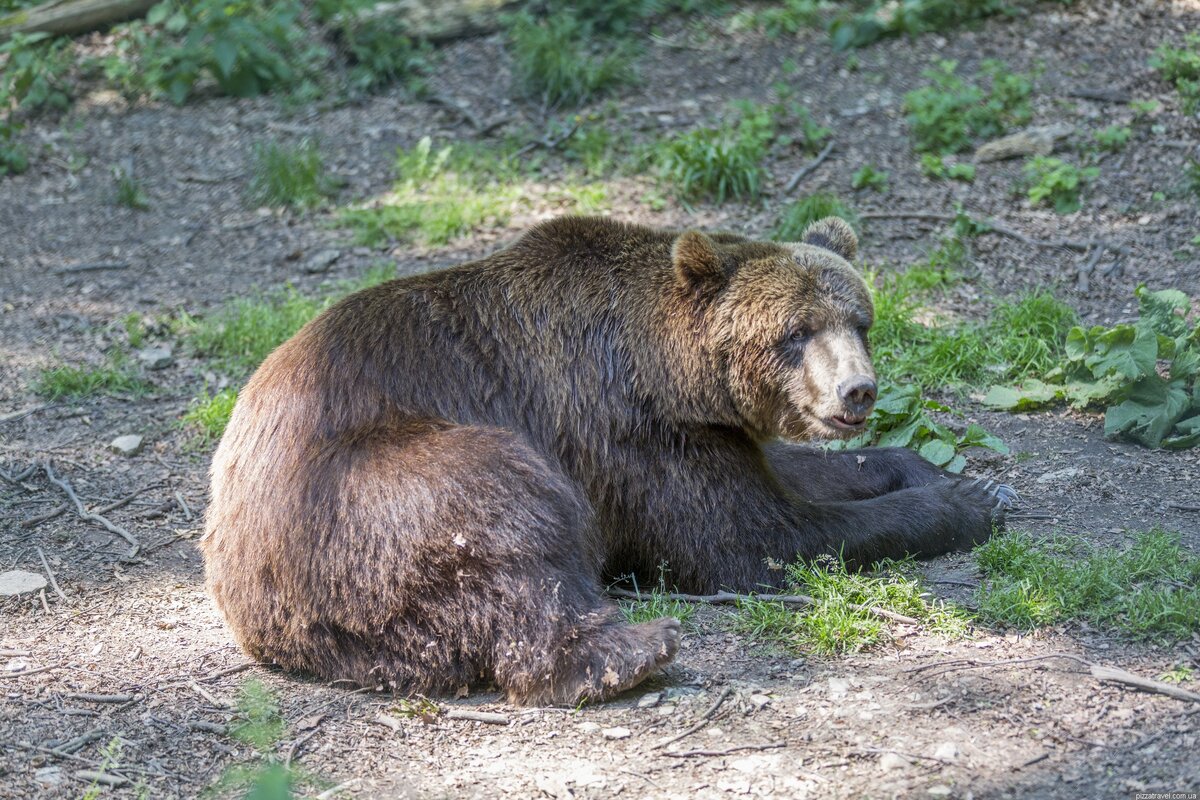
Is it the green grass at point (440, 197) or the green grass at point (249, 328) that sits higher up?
the green grass at point (440, 197)

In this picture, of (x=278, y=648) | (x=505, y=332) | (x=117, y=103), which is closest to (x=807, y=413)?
(x=505, y=332)

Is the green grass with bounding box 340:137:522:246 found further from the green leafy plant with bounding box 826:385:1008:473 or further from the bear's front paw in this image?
the bear's front paw

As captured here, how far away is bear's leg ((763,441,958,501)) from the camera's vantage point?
6.86 meters

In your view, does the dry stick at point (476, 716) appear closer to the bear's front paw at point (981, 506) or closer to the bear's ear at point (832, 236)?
the bear's front paw at point (981, 506)

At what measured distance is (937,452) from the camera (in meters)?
7.14

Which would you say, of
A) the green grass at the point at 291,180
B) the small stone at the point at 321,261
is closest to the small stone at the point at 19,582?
the small stone at the point at 321,261

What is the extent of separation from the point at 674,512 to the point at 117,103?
985cm

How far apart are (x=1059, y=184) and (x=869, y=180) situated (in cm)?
150

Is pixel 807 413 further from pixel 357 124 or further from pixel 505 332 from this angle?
pixel 357 124

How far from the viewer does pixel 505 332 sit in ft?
19.4

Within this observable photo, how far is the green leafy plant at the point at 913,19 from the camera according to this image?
1216 cm

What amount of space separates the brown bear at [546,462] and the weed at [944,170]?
4.21 metres

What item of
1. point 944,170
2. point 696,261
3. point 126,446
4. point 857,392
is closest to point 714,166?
point 944,170

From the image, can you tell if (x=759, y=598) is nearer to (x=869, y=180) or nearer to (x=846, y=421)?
(x=846, y=421)
